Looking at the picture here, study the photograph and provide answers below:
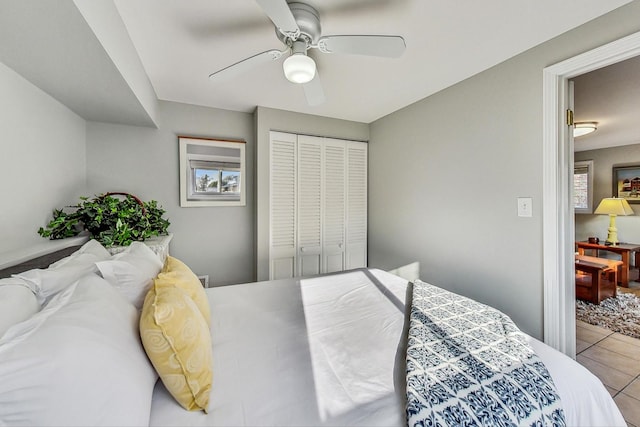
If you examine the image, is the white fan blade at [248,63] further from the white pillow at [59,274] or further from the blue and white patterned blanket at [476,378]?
the blue and white patterned blanket at [476,378]

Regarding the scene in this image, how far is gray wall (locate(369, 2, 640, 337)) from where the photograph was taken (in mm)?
1864

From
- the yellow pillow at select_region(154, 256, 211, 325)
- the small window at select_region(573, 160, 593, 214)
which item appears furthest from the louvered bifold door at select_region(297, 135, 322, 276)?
the small window at select_region(573, 160, 593, 214)

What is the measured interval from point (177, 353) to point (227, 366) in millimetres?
276

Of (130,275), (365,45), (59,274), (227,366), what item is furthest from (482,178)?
(59,274)

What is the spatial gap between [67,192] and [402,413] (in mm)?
2745

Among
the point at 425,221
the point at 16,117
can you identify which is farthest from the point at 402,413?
the point at 16,117

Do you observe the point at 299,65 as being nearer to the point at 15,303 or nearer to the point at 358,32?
the point at 358,32

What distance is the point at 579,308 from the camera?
10.2ft

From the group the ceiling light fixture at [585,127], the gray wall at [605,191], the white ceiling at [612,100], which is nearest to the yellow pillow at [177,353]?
the white ceiling at [612,100]

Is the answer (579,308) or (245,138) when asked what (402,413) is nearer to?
(245,138)

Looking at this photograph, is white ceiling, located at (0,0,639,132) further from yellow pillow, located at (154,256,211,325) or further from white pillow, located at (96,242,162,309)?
yellow pillow, located at (154,256,211,325)

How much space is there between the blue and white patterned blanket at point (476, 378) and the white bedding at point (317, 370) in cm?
8

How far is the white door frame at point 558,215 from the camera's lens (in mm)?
1766

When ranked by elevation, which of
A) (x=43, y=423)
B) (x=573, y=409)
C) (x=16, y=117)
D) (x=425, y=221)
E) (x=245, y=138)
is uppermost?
(x=245, y=138)
